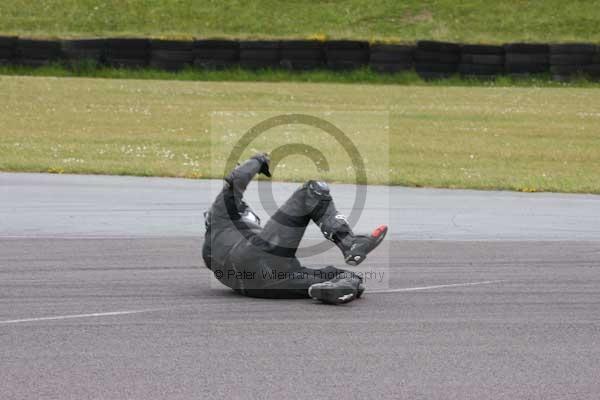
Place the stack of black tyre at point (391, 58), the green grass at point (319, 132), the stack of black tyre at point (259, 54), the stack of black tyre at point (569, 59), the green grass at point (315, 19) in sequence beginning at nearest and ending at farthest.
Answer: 1. the green grass at point (319, 132)
2. the stack of black tyre at point (569, 59)
3. the stack of black tyre at point (391, 58)
4. the stack of black tyre at point (259, 54)
5. the green grass at point (315, 19)

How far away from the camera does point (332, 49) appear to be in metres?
26.8

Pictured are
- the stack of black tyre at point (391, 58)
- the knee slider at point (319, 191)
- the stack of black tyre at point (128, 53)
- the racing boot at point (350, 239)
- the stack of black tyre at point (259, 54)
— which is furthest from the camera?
the stack of black tyre at point (128, 53)

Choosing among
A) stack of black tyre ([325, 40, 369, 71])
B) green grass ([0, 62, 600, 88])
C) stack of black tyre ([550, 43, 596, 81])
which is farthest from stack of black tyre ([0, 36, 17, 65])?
stack of black tyre ([550, 43, 596, 81])

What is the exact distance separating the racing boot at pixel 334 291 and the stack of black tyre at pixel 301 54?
65.6 ft

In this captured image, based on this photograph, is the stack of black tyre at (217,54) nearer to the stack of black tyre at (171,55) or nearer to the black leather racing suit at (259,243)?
the stack of black tyre at (171,55)

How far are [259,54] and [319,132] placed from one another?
28.1 ft

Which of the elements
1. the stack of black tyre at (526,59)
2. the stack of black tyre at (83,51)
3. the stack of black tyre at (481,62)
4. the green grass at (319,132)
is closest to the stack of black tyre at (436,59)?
the stack of black tyre at (481,62)

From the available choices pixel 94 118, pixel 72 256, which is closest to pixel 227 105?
pixel 94 118

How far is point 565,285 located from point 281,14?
25.5 metres

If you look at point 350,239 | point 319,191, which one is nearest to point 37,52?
point 319,191

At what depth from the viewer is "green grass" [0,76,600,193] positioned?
14109 mm

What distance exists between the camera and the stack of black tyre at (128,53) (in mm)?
26891

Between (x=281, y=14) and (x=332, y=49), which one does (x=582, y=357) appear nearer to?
(x=332, y=49)

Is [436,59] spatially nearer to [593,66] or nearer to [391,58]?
[391,58]
